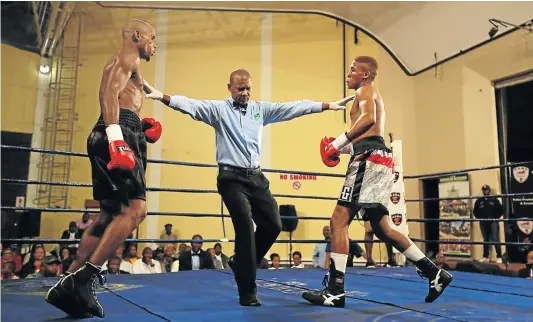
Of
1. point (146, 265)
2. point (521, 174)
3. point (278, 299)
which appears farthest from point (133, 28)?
point (521, 174)

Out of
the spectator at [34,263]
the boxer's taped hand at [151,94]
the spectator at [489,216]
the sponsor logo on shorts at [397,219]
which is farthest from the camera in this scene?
the spectator at [489,216]

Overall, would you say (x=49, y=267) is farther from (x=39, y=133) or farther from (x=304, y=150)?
(x=304, y=150)

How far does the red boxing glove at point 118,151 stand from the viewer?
1565mm

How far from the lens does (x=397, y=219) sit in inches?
151

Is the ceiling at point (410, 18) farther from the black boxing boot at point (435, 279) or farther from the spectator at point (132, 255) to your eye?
the black boxing boot at point (435, 279)

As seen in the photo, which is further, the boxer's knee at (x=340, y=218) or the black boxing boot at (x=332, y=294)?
the boxer's knee at (x=340, y=218)

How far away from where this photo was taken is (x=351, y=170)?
217 cm

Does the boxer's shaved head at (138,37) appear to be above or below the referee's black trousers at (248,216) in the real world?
above

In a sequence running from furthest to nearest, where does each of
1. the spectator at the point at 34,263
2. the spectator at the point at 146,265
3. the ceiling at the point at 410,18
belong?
the ceiling at the point at 410,18
the spectator at the point at 146,265
the spectator at the point at 34,263

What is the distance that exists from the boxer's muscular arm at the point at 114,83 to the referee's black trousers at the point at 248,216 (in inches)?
23.4

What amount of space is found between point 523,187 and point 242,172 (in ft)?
17.6

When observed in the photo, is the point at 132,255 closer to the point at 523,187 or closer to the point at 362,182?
the point at 362,182

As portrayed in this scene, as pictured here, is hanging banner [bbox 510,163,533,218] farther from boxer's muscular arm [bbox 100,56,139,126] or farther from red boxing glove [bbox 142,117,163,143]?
boxer's muscular arm [bbox 100,56,139,126]

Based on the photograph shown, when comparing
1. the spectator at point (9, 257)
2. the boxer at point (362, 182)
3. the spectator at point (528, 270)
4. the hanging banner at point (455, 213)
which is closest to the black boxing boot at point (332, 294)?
the boxer at point (362, 182)
